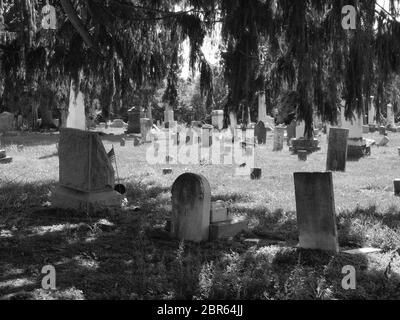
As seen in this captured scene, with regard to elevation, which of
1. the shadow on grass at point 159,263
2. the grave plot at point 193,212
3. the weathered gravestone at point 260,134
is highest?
the weathered gravestone at point 260,134

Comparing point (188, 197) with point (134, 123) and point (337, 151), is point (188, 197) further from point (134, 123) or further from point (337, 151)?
point (134, 123)

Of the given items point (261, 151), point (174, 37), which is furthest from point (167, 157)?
point (174, 37)

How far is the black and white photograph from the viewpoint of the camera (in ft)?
16.1

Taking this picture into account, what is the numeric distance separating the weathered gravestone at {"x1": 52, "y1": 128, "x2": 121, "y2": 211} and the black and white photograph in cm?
2

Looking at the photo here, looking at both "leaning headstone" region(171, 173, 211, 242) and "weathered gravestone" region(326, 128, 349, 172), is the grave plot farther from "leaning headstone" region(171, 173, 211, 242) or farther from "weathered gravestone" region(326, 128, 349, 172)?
"weathered gravestone" region(326, 128, 349, 172)

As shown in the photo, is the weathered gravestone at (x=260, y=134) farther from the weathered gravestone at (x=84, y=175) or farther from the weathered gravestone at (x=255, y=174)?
the weathered gravestone at (x=84, y=175)

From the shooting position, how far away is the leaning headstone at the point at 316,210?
5.97m

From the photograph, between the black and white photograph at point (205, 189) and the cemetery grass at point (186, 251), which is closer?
the cemetery grass at point (186, 251)

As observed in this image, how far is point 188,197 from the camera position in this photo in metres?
6.54

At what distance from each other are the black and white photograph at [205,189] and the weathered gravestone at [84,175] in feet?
0.07

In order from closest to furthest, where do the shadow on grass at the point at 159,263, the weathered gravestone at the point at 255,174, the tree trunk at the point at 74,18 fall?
the shadow on grass at the point at 159,263 → the tree trunk at the point at 74,18 → the weathered gravestone at the point at 255,174

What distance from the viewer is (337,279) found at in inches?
199

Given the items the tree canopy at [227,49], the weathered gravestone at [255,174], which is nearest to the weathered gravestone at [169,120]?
the weathered gravestone at [255,174]

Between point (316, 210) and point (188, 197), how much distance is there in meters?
1.47
